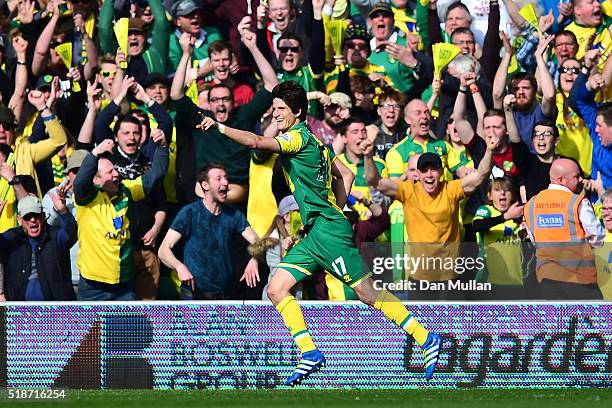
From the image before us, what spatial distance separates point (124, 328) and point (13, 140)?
352 centimetres

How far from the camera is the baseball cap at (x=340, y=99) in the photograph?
38.7 ft

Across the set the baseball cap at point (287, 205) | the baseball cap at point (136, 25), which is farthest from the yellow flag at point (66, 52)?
the baseball cap at point (287, 205)

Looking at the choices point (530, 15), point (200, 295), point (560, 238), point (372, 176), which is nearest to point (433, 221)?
point (372, 176)

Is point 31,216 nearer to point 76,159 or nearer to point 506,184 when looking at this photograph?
point 76,159

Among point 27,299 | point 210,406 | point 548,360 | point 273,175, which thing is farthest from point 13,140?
point 548,360

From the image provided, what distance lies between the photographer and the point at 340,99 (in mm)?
11812

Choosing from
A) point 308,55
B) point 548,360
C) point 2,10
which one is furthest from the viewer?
point 2,10

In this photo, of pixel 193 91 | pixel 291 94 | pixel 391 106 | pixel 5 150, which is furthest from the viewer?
pixel 193 91

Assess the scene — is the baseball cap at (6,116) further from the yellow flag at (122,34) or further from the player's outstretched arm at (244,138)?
the player's outstretched arm at (244,138)

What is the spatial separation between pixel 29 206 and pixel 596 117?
19.3 ft

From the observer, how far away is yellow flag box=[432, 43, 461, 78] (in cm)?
1188

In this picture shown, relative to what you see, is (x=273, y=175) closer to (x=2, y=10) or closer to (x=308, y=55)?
(x=308, y=55)

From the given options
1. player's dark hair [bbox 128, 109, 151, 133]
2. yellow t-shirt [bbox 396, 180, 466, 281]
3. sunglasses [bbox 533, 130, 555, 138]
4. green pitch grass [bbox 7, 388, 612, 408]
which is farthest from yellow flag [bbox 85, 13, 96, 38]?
sunglasses [bbox 533, 130, 555, 138]

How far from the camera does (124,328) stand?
9.56m
